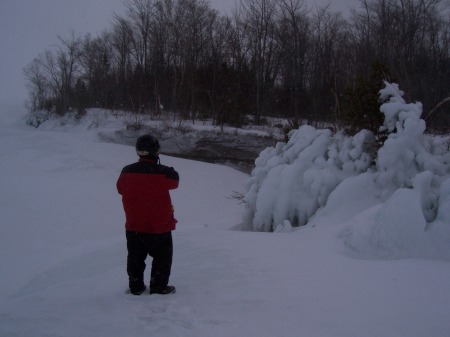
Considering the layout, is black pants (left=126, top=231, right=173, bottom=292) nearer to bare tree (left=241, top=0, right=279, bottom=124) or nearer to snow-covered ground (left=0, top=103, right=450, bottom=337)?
snow-covered ground (left=0, top=103, right=450, bottom=337)

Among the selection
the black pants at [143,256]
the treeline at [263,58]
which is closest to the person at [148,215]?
the black pants at [143,256]

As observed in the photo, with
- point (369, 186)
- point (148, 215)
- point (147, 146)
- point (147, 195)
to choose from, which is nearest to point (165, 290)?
point (148, 215)

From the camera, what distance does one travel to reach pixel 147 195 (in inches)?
120

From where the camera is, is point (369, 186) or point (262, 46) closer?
point (369, 186)

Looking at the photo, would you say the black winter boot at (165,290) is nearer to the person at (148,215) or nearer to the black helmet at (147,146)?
the person at (148,215)

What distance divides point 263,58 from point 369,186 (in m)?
19.5

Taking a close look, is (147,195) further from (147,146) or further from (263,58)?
(263,58)

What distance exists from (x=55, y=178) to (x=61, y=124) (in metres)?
15.3

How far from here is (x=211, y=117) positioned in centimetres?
2067

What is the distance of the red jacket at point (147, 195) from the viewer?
3039mm

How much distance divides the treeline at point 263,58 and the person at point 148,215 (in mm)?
15607

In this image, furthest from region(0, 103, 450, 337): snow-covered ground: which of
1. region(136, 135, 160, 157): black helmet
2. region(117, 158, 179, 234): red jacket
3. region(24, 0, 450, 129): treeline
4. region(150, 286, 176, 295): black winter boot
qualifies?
region(24, 0, 450, 129): treeline

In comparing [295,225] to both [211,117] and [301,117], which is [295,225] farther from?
[301,117]

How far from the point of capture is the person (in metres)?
3.04
